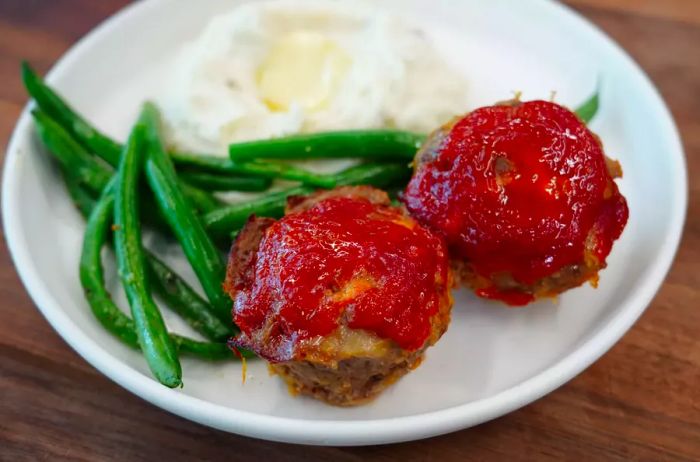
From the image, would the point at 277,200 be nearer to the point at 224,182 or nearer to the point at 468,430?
the point at 224,182

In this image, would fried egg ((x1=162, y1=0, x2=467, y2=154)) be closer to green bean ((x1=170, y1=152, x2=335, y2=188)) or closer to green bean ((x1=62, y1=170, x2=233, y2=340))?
green bean ((x1=170, y1=152, x2=335, y2=188))

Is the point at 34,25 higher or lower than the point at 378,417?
higher

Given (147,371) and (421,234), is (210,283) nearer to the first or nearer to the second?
(147,371)

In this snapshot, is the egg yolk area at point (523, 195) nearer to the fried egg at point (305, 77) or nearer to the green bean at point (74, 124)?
the fried egg at point (305, 77)

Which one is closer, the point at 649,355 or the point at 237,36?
the point at 649,355

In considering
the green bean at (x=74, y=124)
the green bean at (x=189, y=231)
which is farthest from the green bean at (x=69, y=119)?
the green bean at (x=189, y=231)

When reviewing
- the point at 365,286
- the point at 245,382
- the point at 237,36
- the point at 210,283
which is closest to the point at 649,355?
the point at 365,286

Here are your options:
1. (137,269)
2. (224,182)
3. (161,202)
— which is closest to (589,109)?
(224,182)
